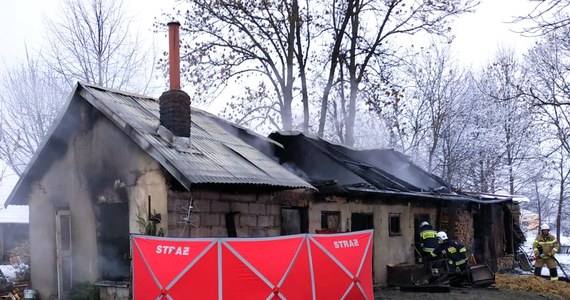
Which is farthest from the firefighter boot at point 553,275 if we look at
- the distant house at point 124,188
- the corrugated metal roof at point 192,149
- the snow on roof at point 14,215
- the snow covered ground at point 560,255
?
the snow on roof at point 14,215

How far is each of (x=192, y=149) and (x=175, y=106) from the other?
957 mm

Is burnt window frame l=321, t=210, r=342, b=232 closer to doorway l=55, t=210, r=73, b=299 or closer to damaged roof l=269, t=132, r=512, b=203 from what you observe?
damaged roof l=269, t=132, r=512, b=203

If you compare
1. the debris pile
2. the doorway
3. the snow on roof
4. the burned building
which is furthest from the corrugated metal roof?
the snow on roof

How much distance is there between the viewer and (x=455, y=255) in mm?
14328

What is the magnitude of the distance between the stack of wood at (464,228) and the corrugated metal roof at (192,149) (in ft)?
32.6

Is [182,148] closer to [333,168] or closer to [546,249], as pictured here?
[333,168]

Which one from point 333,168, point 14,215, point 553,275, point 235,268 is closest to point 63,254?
point 235,268

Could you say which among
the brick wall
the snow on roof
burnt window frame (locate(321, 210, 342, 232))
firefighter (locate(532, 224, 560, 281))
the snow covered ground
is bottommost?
the snow covered ground

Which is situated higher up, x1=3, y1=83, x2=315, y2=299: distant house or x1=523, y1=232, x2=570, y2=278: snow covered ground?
x1=3, y1=83, x2=315, y2=299: distant house

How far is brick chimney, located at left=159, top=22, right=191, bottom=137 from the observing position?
35.2 ft

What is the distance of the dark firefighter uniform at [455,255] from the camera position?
46.9ft

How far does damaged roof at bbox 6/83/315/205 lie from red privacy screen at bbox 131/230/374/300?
1.45 metres

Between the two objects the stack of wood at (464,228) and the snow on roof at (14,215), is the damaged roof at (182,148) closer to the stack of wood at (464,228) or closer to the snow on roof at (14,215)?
the stack of wood at (464,228)

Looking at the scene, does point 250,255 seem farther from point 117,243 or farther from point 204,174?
point 117,243
